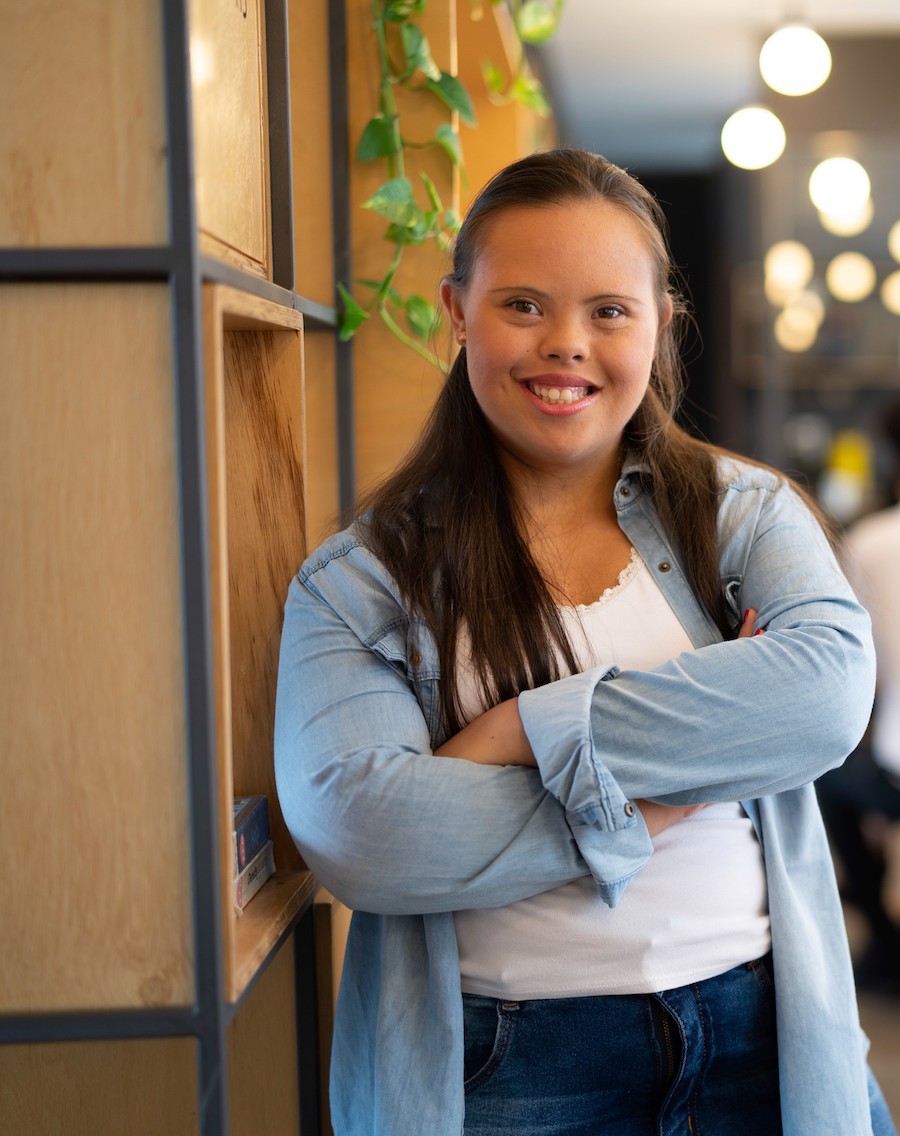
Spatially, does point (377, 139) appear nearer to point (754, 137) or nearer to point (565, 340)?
point (565, 340)

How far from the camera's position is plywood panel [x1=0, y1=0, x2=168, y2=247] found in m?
1.01

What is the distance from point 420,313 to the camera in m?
1.89

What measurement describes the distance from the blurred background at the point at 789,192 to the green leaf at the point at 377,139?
13.9ft

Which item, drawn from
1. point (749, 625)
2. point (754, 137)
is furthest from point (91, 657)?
point (754, 137)

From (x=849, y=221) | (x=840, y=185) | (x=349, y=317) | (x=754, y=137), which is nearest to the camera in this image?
(x=349, y=317)

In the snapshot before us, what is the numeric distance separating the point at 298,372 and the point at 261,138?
0.26 m

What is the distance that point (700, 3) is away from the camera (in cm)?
564

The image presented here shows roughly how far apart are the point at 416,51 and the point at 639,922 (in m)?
1.25

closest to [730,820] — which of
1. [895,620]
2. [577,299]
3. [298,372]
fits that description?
[577,299]

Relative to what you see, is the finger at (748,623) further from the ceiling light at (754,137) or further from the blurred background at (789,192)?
the blurred background at (789,192)

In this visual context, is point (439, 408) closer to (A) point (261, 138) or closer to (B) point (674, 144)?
(A) point (261, 138)

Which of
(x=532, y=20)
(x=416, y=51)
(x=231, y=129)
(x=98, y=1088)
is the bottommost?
(x=98, y=1088)

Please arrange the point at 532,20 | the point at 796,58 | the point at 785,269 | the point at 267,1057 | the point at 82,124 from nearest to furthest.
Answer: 1. the point at 82,124
2. the point at 267,1057
3. the point at 532,20
4. the point at 796,58
5. the point at 785,269

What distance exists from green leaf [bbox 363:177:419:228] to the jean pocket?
40.8 inches
